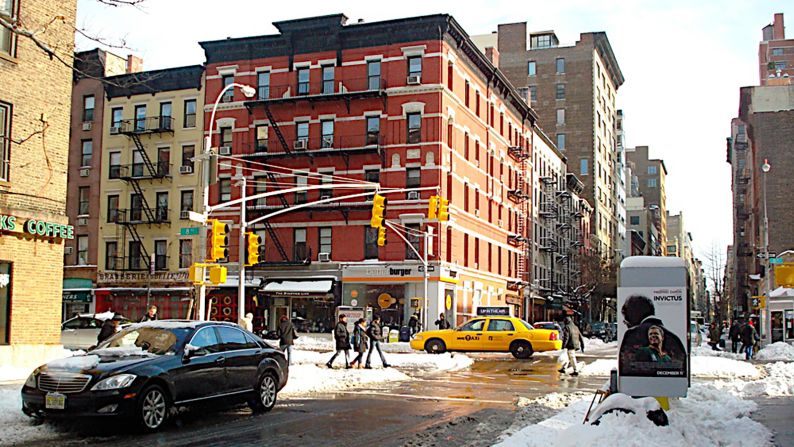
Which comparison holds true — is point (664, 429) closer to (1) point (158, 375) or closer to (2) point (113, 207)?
(1) point (158, 375)

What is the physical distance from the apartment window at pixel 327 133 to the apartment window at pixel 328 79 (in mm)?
1795

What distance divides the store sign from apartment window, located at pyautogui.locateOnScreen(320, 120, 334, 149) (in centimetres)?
2815

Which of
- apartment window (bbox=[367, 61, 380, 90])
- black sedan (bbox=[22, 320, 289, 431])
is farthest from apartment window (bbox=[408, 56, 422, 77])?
black sedan (bbox=[22, 320, 289, 431])

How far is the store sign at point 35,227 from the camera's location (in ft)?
68.2

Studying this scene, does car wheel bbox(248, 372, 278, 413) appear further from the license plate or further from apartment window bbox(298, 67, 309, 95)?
apartment window bbox(298, 67, 309, 95)

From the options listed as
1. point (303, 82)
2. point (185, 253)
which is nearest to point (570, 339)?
point (303, 82)

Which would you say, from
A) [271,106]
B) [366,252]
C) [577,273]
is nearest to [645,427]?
[366,252]

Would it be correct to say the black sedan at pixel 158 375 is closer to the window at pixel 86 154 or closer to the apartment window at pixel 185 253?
the apartment window at pixel 185 253

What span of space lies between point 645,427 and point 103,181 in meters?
50.9

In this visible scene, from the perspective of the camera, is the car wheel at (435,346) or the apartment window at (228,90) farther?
the apartment window at (228,90)

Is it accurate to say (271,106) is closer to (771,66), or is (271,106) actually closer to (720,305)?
(720,305)

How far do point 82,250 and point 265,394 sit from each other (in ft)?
A: 147

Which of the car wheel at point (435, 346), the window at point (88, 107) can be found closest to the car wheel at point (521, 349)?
the car wheel at point (435, 346)

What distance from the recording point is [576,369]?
2345 cm
